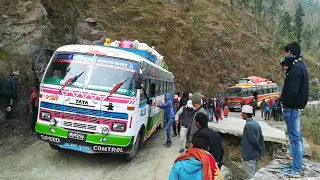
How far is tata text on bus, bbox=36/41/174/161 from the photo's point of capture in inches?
309

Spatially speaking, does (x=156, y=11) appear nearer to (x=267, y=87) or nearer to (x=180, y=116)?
(x=267, y=87)

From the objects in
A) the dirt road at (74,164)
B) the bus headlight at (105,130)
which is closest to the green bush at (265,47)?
the dirt road at (74,164)

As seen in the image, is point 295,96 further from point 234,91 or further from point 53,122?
point 234,91

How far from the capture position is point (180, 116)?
9.65 metres

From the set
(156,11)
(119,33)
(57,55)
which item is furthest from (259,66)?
(57,55)

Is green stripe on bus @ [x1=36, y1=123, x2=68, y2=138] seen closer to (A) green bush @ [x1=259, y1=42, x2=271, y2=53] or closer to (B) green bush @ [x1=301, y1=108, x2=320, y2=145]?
(B) green bush @ [x1=301, y1=108, x2=320, y2=145]

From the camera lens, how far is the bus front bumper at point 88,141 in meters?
7.82

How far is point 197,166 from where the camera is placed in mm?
3170

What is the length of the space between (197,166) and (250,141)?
321cm

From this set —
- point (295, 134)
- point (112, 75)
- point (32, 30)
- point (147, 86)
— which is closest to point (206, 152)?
point (295, 134)

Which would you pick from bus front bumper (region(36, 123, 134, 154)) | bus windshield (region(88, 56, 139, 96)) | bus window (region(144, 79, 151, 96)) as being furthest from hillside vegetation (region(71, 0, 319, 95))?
bus front bumper (region(36, 123, 134, 154))

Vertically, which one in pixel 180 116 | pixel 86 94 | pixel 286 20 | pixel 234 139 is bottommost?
pixel 234 139

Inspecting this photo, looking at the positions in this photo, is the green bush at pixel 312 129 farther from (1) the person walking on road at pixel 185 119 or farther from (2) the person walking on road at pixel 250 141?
(2) the person walking on road at pixel 250 141

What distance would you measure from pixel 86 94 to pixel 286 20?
2654 inches
